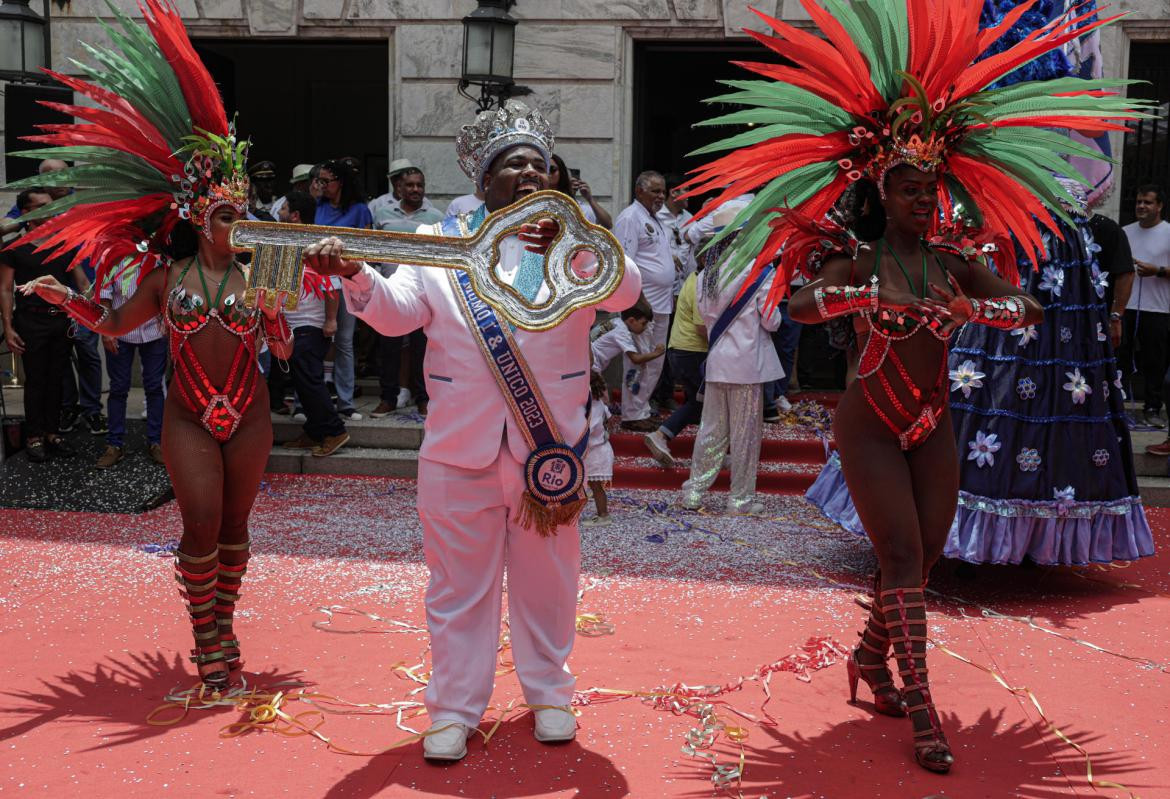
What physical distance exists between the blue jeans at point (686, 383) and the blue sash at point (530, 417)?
4.77m

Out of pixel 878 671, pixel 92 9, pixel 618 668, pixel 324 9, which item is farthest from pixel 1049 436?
pixel 92 9

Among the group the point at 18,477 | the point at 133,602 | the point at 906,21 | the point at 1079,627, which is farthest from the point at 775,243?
the point at 18,477

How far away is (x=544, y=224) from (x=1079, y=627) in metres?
3.51

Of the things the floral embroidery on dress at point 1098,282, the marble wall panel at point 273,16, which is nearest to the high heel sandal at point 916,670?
the floral embroidery on dress at point 1098,282

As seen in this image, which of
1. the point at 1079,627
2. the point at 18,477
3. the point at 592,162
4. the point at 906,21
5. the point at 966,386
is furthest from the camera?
the point at 592,162

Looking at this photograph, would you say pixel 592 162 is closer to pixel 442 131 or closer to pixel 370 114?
pixel 442 131

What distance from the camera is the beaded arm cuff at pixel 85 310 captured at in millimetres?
4605

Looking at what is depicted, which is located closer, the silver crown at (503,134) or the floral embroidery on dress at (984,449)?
the silver crown at (503,134)

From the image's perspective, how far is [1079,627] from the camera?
5.66 metres

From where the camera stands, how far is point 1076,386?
6.09 m

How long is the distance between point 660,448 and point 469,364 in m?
4.92

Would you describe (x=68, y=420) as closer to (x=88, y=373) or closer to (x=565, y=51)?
(x=88, y=373)

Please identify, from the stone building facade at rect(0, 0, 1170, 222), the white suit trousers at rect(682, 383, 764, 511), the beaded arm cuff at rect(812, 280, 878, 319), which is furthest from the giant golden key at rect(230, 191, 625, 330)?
the stone building facade at rect(0, 0, 1170, 222)

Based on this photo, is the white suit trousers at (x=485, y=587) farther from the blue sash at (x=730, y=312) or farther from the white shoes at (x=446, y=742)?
the blue sash at (x=730, y=312)
